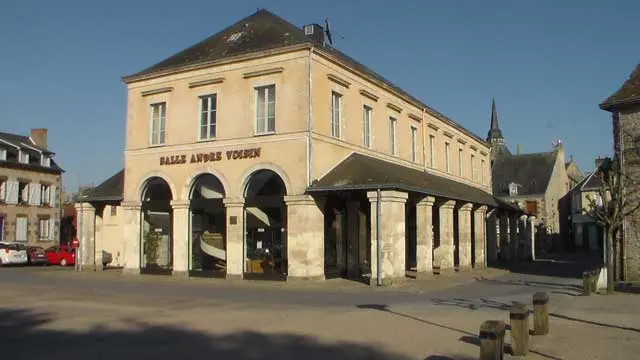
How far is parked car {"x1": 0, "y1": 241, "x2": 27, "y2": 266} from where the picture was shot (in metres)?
35.8

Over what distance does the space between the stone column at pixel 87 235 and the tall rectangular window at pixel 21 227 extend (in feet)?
53.9

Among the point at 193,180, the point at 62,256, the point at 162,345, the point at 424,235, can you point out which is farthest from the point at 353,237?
the point at 62,256

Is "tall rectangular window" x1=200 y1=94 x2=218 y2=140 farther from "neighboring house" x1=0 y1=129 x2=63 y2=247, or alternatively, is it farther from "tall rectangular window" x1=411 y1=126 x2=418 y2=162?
"neighboring house" x1=0 y1=129 x2=63 y2=247

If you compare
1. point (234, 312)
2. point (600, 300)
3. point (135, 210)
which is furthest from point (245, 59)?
point (600, 300)

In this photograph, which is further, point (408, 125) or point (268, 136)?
point (408, 125)

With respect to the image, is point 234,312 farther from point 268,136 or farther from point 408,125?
point 408,125

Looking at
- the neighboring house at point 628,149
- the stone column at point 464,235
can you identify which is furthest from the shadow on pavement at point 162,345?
the stone column at point 464,235

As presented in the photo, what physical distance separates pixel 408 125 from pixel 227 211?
11.2m

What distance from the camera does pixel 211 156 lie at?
24656 mm

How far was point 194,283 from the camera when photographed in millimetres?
22672

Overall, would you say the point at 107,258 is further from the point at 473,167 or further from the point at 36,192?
the point at 473,167

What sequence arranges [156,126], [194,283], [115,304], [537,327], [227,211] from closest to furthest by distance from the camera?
[537,327] < [115,304] < [194,283] < [227,211] < [156,126]

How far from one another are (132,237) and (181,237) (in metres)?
2.82

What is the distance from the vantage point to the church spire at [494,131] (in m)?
87.9
